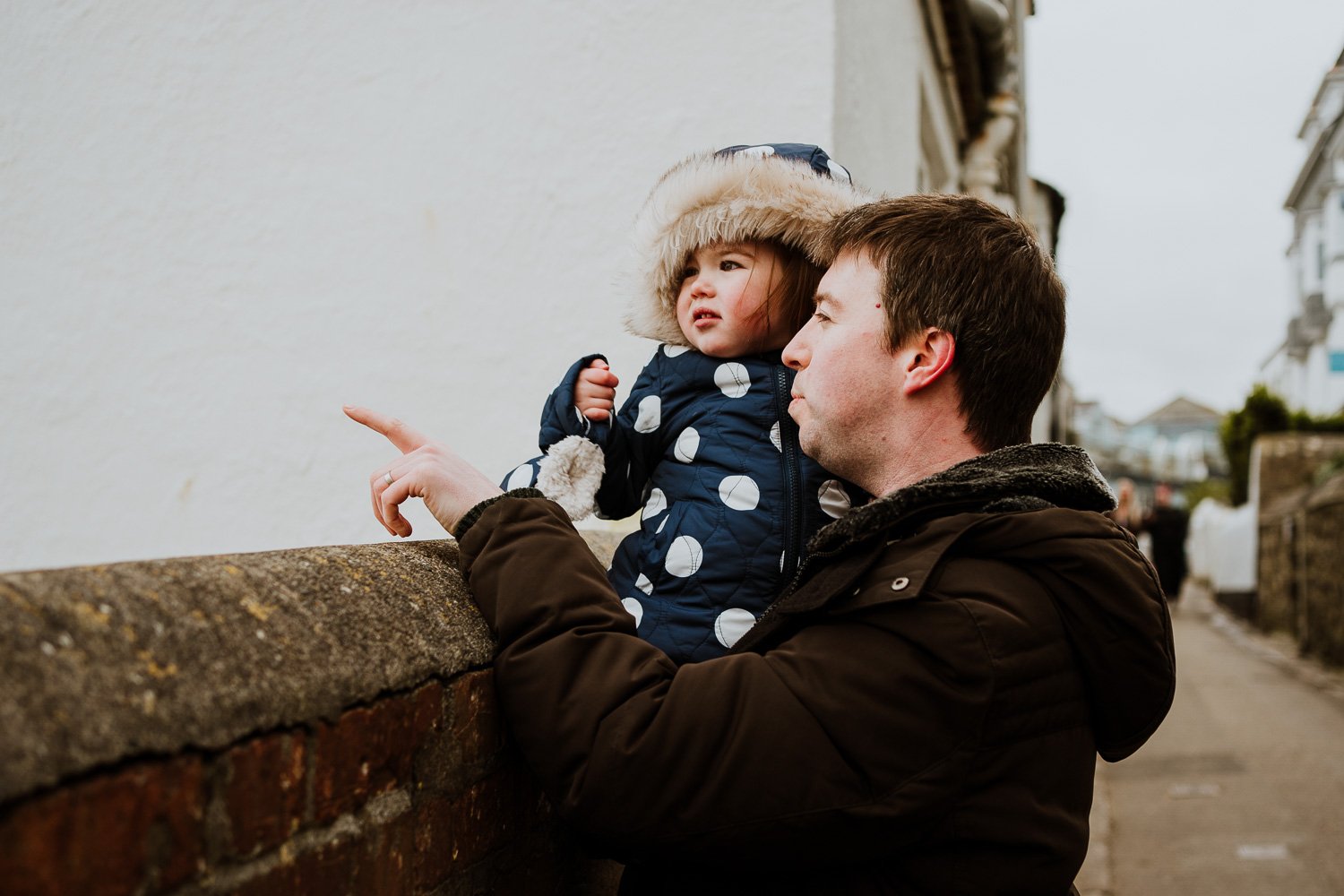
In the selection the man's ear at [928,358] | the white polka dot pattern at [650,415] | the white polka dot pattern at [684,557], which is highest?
the man's ear at [928,358]

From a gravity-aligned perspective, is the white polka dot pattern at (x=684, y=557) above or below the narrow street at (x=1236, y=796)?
above

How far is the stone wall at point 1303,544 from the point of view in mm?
9727

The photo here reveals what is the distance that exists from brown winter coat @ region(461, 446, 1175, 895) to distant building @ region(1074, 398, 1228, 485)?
53.3 m

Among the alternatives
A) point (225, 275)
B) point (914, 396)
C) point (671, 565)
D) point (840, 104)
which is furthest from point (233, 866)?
point (225, 275)

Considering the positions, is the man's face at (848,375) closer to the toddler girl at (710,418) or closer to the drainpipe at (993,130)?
the toddler girl at (710,418)

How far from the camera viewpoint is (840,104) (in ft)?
11.2

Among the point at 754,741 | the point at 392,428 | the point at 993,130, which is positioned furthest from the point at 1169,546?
the point at 754,741

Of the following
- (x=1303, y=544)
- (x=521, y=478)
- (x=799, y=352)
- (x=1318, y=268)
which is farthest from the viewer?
(x=1318, y=268)

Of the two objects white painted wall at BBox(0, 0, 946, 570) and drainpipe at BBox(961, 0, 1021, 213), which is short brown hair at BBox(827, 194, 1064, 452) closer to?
white painted wall at BBox(0, 0, 946, 570)

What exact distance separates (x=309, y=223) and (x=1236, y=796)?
5.59 meters

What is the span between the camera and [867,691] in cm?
138

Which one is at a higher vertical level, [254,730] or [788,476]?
[788,476]

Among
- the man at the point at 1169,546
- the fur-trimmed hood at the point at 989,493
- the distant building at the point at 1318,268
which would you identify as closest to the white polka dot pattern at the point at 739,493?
the fur-trimmed hood at the point at 989,493

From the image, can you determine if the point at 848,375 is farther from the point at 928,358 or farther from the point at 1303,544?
the point at 1303,544
